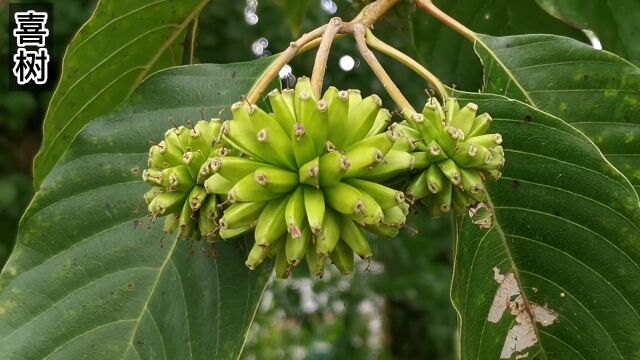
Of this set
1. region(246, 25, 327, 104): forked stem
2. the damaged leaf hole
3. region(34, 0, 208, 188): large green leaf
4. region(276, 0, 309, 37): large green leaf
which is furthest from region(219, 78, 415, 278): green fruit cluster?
region(276, 0, 309, 37): large green leaf

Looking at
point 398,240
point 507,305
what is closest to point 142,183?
point 507,305

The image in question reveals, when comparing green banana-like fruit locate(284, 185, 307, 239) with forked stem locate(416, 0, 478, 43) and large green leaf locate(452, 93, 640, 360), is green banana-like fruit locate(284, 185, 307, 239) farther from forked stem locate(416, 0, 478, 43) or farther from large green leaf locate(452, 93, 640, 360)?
forked stem locate(416, 0, 478, 43)

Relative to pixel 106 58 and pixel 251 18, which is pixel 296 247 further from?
pixel 251 18

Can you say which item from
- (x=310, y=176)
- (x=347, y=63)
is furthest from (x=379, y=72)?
(x=347, y=63)

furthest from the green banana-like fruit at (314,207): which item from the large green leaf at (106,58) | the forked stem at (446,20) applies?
the large green leaf at (106,58)

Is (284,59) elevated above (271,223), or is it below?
above

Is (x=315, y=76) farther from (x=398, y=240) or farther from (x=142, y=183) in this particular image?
(x=398, y=240)

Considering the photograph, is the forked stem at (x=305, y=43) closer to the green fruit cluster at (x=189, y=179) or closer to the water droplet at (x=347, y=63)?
the green fruit cluster at (x=189, y=179)
